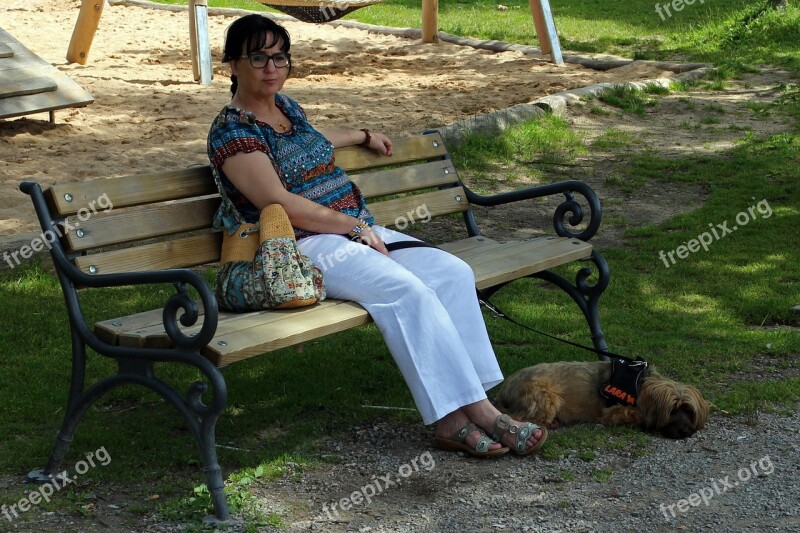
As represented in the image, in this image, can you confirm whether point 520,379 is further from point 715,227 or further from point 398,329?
point 715,227

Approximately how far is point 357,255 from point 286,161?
50cm

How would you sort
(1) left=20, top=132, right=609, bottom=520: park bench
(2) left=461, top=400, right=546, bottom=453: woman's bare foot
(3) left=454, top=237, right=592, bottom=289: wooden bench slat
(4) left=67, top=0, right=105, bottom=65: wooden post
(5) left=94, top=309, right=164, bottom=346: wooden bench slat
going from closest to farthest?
1. (1) left=20, top=132, right=609, bottom=520: park bench
2. (5) left=94, top=309, right=164, bottom=346: wooden bench slat
3. (2) left=461, top=400, right=546, bottom=453: woman's bare foot
4. (3) left=454, top=237, right=592, bottom=289: wooden bench slat
5. (4) left=67, top=0, right=105, bottom=65: wooden post

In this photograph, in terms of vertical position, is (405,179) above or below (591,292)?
above

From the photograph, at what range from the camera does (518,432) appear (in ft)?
12.7

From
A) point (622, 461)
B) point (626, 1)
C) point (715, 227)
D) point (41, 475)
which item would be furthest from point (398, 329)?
point (626, 1)

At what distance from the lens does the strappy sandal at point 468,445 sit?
12.6 feet

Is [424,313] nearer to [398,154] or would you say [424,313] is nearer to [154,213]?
[154,213]

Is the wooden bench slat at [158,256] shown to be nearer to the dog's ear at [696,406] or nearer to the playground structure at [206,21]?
the dog's ear at [696,406]

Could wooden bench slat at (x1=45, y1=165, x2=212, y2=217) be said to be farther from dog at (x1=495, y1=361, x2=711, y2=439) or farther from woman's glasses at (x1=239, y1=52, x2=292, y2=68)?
dog at (x1=495, y1=361, x2=711, y2=439)

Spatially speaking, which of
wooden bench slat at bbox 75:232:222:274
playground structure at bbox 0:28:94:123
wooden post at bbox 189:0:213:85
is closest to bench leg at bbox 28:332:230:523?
wooden bench slat at bbox 75:232:222:274

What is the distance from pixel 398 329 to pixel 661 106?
281 inches

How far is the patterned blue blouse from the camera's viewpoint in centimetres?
406

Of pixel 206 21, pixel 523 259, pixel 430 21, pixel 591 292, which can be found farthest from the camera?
pixel 430 21

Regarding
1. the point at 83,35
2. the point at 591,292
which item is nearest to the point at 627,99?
the point at 83,35
